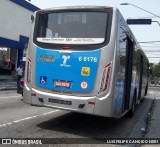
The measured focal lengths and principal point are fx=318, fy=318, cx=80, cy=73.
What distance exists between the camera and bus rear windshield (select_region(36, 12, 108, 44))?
26.3ft

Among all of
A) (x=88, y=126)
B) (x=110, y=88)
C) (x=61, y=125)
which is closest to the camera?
(x=110, y=88)

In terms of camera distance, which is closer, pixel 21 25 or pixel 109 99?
pixel 109 99

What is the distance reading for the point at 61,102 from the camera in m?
8.05

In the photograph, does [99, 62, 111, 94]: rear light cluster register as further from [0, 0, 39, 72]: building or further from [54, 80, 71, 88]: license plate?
[0, 0, 39, 72]: building

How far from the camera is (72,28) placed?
833 centimetres

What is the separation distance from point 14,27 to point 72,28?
23.3m

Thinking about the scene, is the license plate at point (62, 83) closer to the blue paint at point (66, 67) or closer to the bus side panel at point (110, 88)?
the blue paint at point (66, 67)

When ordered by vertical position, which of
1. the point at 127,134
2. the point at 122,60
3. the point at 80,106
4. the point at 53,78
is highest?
Result: the point at 122,60

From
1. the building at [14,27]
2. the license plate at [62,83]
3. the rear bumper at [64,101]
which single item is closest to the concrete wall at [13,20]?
the building at [14,27]

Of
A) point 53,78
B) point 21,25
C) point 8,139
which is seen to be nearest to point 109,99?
point 53,78

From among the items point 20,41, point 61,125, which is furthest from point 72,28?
point 20,41

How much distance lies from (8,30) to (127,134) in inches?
901

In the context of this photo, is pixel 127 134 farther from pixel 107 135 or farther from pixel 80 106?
pixel 80 106

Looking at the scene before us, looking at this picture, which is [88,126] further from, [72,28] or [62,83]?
[72,28]
